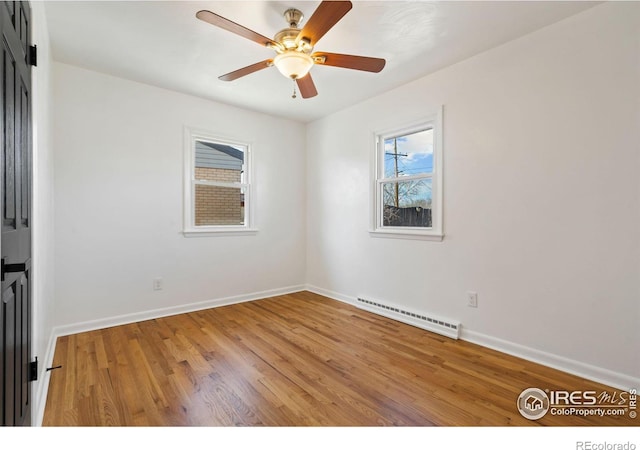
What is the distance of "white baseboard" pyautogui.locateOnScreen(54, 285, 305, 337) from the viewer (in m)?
3.02

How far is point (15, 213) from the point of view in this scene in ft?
4.09

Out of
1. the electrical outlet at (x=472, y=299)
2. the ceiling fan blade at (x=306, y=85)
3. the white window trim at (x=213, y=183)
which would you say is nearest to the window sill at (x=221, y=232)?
the white window trim at (x=213, y=183)

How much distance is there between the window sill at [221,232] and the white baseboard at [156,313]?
830mm

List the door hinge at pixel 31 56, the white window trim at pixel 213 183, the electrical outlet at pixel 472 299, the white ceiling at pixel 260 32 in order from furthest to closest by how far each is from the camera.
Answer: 1. the white window trim at pixel 213 183
2. the electrical outlet at pixel 472 299
3. the white ceiling at pixel 260 32
4. the door hinge at pixel 31 56

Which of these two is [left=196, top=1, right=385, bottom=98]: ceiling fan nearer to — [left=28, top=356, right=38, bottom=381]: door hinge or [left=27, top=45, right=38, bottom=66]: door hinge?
[left=27, top=45, right=38, bottom=66]: door hinge

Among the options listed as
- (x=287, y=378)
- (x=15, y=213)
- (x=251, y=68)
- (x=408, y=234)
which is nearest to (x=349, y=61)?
(x=251, y=68)

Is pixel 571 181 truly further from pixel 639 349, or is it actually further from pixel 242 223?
pixel 242 223

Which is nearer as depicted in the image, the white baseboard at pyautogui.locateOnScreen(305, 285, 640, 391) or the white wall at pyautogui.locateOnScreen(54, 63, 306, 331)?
the white baseboard at pyautogui.locateOnScreen(305, 285, 640, 391)

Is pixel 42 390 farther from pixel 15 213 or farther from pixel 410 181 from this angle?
pixel 410 181

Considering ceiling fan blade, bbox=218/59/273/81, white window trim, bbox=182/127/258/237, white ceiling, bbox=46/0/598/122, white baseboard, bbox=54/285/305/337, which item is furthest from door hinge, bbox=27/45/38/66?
white baseboard, bbox=54/285/305/337

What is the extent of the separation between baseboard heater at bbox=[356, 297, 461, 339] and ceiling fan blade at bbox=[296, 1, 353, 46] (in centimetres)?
269

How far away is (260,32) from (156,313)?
3.06 meters

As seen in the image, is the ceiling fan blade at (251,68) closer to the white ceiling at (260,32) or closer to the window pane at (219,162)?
the white ceiling at (260,32)

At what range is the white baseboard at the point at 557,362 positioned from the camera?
6.81 feet
